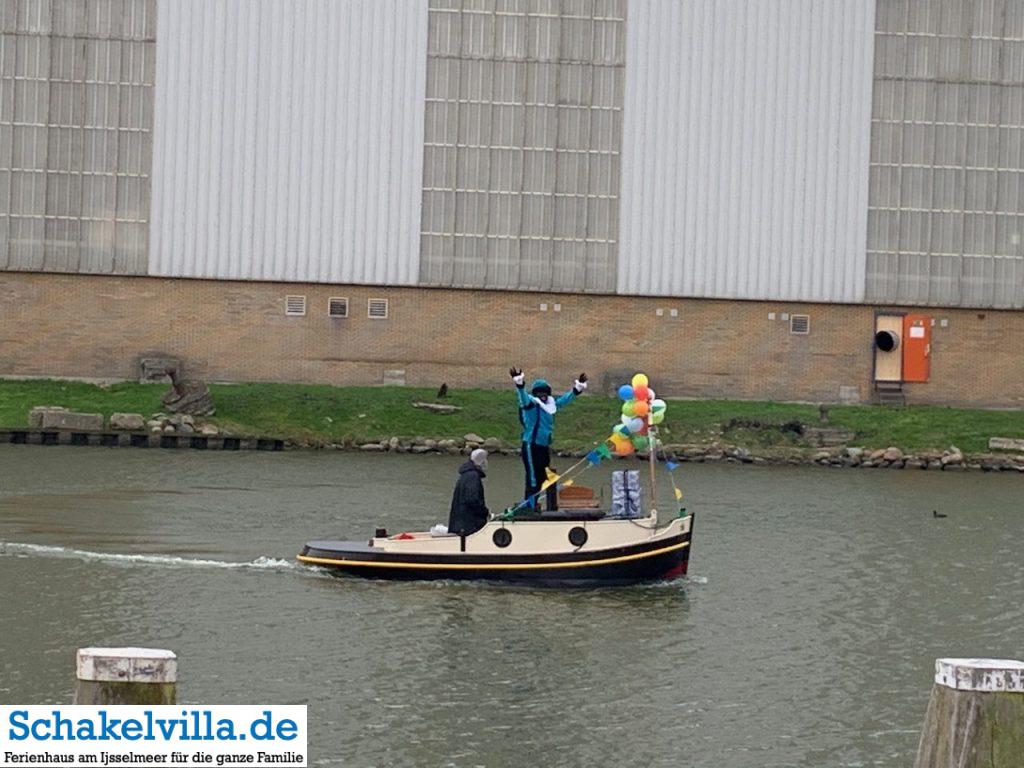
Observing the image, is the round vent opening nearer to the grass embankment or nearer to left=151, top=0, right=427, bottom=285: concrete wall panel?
the grass embankment

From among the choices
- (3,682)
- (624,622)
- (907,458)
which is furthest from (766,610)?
(907,458)

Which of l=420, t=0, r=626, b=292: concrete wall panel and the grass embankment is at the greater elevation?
l=420, t=0, r=626, b=292: concrete wall panel

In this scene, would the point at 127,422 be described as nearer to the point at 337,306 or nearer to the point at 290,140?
the point at 337,306

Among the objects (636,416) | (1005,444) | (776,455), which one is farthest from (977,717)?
(1005,444)

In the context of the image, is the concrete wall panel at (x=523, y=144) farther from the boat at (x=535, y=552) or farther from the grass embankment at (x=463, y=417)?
the boat at (x=535, y=552)

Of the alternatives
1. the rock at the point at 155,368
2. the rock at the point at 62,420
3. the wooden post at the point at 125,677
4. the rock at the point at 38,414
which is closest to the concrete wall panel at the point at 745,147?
the rock at the point at 155,368

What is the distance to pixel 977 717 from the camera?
499 inches

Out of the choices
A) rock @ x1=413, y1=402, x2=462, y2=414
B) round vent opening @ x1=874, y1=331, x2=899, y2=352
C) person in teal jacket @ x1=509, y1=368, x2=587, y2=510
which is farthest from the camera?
round vent opening @ x1=874, y1=331, x2=899, y2=352

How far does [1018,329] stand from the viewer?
2564 inches

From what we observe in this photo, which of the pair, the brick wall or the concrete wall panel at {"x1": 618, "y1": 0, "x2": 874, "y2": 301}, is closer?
the brick wall

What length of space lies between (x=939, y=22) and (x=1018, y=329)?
9.80 m

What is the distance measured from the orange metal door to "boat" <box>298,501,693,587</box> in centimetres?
3336

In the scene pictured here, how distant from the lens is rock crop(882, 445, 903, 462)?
59.1 metres

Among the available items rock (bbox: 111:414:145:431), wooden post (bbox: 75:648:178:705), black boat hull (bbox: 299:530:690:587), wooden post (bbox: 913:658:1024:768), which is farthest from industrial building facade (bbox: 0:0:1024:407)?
wooden post (bbox: 75:648:178:705)
